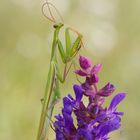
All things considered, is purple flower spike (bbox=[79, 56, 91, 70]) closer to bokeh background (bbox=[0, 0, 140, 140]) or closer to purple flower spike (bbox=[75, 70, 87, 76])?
purple flower spike (bbox=[75, 70, 87, 76])

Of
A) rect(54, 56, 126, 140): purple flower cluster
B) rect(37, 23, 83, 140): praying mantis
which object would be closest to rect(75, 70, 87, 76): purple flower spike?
rect(54, 56, 126, 140): purple flower cluster

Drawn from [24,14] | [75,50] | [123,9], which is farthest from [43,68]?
[75,50]

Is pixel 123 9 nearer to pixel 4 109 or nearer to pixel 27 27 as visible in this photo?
pixel 27 27

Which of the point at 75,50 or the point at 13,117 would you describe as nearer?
the point at 75,50

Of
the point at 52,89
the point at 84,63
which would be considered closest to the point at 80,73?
the point at 84,63

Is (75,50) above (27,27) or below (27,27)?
below
